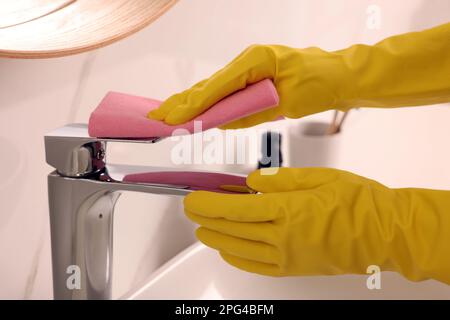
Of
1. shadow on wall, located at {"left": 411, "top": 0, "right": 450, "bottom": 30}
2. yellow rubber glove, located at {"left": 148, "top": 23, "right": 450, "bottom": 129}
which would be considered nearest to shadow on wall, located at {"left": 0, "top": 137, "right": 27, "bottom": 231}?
yellow rubber glove, located at {"left": 148, "top": 23, "right": 450, "bottom": 129}

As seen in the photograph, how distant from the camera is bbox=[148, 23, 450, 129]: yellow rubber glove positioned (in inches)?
20.5

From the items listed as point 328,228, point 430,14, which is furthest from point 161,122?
point 430,14

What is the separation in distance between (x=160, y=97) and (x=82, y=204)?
27 cm

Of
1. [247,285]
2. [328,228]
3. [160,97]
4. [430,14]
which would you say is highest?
[430,14]

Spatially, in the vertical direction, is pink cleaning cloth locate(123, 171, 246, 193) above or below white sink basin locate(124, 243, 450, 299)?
above

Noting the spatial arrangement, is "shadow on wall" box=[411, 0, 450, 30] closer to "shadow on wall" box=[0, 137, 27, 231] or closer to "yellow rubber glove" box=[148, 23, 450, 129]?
"yellow rubber glove" box=[148, 23, 450, 129]

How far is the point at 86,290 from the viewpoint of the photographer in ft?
1.76

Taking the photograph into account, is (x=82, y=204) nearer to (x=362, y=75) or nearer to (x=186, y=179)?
(x=186, y=179)

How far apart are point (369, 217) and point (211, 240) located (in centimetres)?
14

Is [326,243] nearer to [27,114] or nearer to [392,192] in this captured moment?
[392,192]

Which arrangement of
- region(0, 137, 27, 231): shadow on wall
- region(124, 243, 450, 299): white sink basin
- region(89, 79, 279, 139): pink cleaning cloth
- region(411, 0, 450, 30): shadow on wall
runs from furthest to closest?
region(411, 0, 450, 30): shadow on wall → region(124, 243, 450, 299): white sink basin → region(0, 137, 27, 231): shadow on wall → region(89, 79, 279, 139): pink cleaning cloth

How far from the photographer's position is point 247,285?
2.42ft

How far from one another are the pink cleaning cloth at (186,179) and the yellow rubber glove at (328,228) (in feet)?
0.05
